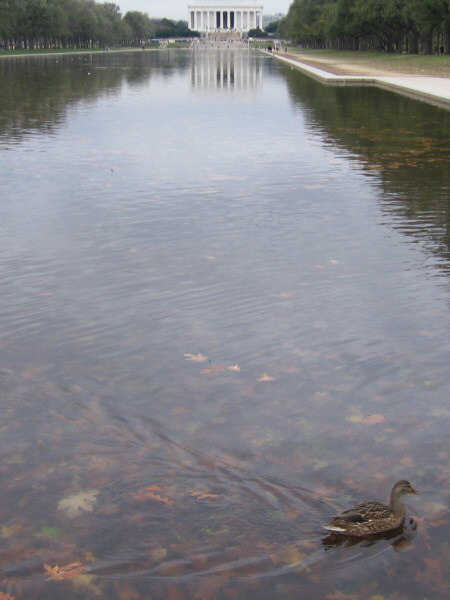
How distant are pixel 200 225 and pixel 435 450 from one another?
21.3 feet

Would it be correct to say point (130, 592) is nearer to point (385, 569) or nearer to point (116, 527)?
point (116, 527)

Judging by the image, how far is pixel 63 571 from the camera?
405 cm

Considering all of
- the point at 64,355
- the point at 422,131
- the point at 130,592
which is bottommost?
the point at 130,592

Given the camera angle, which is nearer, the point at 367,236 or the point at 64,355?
the point at 64,355

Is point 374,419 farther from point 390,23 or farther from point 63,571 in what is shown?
point 390,23

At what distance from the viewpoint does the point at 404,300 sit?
7914 mm

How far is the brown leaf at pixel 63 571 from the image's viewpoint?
4012 mm

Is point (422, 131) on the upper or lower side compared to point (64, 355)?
upper

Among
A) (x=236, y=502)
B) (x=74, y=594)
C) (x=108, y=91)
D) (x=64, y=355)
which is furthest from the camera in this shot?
(x=108, y=91)

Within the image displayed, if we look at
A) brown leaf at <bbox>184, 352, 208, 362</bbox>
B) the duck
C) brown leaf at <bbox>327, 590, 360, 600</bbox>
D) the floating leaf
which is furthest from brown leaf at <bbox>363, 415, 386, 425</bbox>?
the floating leaf

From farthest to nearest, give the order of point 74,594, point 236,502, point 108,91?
point 108,91 → point 236,502 → point 74,594

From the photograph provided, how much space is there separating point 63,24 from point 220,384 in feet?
407

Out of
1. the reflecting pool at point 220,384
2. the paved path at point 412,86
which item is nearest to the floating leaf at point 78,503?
the reflecting pool at point 220,384

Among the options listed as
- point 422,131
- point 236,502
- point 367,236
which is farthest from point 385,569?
point 422,131
